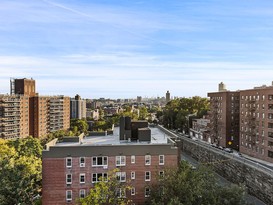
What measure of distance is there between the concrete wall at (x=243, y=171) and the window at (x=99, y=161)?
48.0 feet

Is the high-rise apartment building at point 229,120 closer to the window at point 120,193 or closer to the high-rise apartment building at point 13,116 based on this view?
the window at point 120,193

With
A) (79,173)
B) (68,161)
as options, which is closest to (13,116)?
(68,161)

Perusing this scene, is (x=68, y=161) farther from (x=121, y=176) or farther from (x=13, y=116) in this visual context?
(x=13, y=116)

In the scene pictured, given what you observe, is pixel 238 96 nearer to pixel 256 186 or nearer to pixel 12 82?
pixel 256 186

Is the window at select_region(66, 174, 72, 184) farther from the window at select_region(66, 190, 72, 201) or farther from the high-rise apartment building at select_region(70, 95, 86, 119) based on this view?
the high-rise apartment building at select_region(70, 95, 86, 119)

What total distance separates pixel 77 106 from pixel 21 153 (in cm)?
10725

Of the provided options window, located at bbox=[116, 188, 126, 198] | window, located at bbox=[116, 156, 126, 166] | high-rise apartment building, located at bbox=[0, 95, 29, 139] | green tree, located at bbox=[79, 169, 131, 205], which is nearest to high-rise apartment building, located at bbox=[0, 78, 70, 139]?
high-rise apartment building, located at bbox=[0, 95, 29, 139]

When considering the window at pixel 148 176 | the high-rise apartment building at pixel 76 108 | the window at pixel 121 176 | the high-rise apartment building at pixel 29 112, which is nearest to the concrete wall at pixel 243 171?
the window at pixel 148 176

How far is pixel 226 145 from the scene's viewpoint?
71062 millimetres

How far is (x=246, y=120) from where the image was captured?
6369 cm

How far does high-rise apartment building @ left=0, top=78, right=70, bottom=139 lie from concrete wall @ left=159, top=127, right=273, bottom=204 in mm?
57735

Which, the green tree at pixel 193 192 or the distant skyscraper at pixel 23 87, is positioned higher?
the distant skyscraper at pixel 23 87

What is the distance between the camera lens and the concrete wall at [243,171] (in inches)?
1622

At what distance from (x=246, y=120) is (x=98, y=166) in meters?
42.4
